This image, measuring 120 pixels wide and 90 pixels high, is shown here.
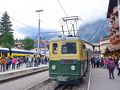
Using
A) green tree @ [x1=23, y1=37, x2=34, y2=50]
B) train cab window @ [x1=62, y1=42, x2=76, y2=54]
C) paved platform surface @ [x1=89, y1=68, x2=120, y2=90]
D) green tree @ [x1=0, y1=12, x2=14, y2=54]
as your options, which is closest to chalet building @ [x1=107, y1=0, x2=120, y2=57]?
paved platform surface @ [x1=89, y1=68, x2=120, y2=90]

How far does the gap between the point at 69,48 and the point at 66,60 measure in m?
0.79

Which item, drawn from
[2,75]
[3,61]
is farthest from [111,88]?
[3,61]

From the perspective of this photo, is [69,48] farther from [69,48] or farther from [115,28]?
[115,28]

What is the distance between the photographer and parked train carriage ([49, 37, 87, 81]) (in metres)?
19.1

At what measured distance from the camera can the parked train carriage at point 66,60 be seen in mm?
19078

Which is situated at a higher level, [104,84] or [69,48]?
[69,48]

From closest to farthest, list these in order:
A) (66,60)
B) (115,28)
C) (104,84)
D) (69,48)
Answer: (66,60)
(69,48)
(104,84)
(115,28)

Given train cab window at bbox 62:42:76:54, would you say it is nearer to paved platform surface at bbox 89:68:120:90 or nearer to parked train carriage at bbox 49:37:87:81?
parked train carriage at bbox 49:37:87:81

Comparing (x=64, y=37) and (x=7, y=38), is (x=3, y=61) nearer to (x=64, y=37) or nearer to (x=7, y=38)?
(x=64, y=37)

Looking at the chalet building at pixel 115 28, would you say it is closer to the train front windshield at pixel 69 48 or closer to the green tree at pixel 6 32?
the green tree at pixel 6 32

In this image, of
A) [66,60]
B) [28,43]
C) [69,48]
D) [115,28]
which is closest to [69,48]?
[69,48]

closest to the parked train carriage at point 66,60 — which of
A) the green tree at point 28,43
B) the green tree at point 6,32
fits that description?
the green tree at point 6,32

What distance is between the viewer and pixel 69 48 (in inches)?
767

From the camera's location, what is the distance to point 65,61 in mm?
19203
